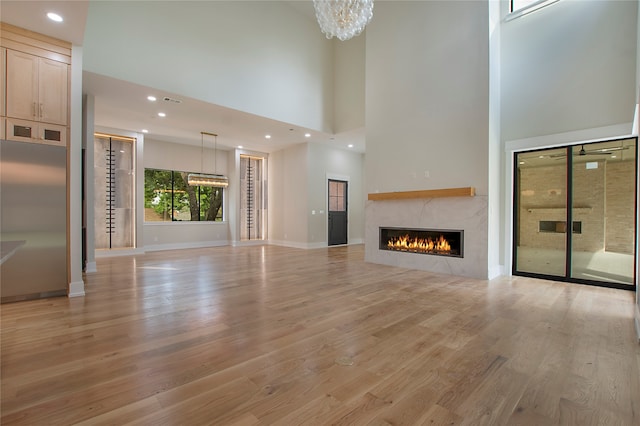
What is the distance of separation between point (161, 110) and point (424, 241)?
6450mm

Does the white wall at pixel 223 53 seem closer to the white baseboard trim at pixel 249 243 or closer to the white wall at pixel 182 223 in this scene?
the white wall at pixel 182 223

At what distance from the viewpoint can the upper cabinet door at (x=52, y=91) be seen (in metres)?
3.76

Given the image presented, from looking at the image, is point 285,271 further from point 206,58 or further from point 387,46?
point 387,46

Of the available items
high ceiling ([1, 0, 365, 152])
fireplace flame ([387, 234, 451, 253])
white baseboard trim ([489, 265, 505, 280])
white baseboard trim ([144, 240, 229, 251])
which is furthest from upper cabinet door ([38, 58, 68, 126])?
white baseboard trim ([489, 265, 505, 280])

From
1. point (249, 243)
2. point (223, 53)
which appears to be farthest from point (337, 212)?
point (223, 53)

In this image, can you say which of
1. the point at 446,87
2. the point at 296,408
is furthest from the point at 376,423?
the point at 446,87

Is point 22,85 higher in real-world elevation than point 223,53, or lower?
lower

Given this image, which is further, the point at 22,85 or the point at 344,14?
the point at 344,14

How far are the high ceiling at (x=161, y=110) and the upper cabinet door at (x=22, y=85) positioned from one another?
39 cm

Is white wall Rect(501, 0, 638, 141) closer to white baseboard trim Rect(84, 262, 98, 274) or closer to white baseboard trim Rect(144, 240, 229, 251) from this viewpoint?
white baseboard trim Rect(84, 262, 98, 274)

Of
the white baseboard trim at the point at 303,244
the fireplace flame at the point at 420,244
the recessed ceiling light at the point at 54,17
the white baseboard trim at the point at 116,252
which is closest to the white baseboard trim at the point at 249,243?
the white baseboard trim at the point at 303,244

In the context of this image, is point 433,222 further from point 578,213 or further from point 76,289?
point 76,289

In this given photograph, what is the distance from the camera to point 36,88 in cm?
372

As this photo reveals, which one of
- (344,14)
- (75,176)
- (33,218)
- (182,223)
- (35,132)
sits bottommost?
(182,223)
